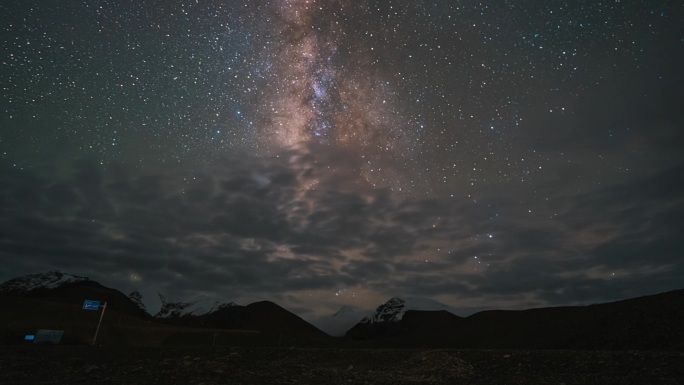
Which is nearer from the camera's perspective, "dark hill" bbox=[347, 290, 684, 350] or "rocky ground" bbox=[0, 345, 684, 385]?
"rocky ground" bbox=[0, 345, 684, 385]

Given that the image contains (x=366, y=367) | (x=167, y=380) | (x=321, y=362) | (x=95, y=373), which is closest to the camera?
(x=167, y=380)

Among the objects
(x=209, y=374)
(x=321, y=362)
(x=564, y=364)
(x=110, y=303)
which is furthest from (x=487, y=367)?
(x=110, y=303)

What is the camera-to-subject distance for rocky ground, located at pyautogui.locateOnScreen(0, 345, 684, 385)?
547 inches

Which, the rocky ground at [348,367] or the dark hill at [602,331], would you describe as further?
the dark hill at [602,331]

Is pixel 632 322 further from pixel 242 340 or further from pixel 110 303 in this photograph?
pixel 110 303

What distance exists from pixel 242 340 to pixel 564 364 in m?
66.0

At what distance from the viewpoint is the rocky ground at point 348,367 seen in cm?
1391

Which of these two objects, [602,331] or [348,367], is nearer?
[348,367]

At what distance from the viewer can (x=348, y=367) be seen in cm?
1748

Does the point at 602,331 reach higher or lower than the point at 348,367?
higher

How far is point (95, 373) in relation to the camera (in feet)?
53.7

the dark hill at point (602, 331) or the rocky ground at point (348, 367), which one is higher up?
the dark hill at point (602, 331)

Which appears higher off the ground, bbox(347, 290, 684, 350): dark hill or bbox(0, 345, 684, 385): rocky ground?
bbox(347, 290, 684, 350): dark hill

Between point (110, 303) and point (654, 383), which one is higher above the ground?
point (110, 303)
